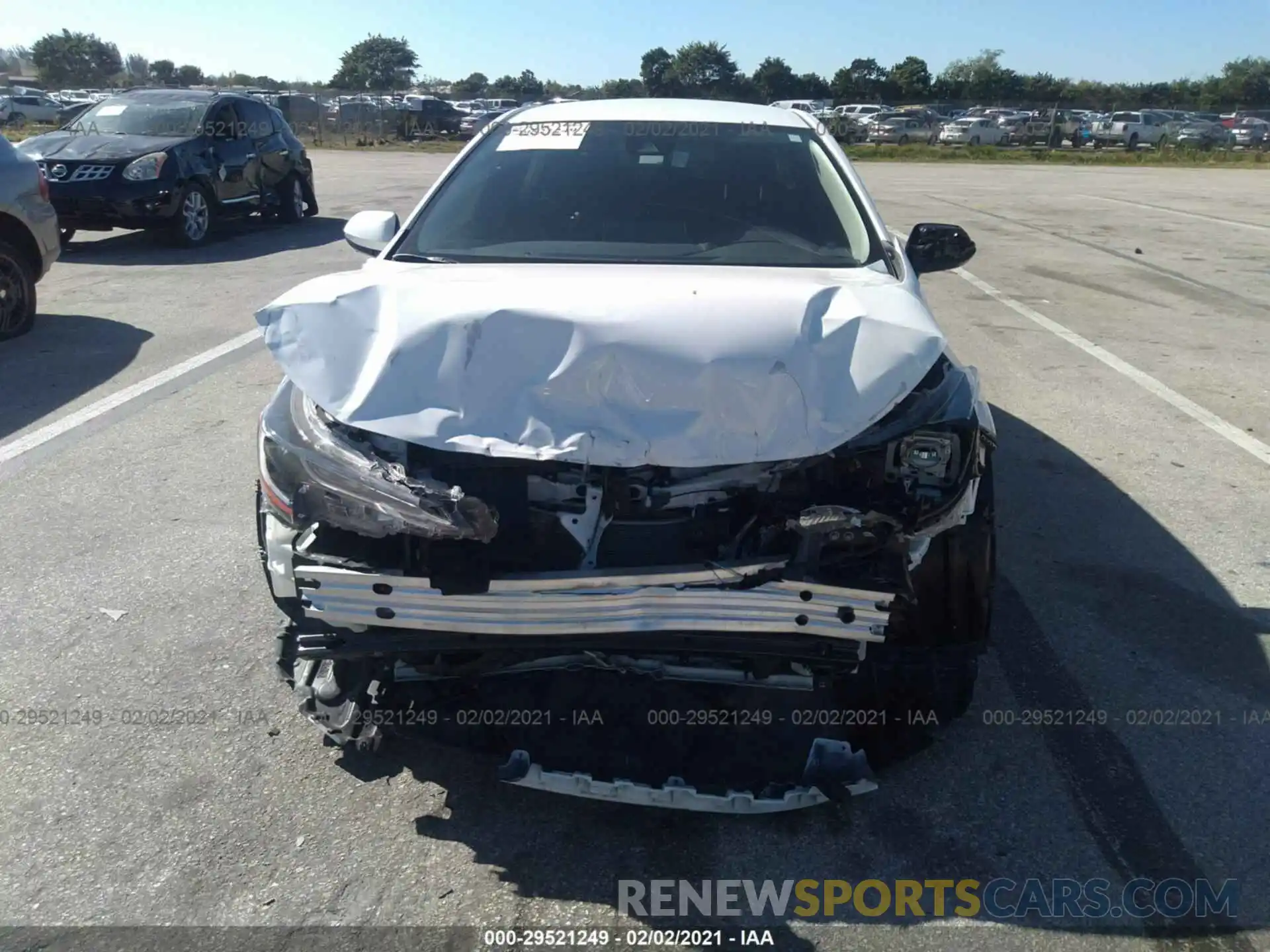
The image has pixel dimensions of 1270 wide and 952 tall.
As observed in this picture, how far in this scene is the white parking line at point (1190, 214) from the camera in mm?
16406

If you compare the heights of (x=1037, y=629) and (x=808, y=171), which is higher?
(x=808, y=171)

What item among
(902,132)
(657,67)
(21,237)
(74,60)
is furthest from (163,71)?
(21,237)

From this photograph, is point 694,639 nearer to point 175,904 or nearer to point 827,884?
point 827,884

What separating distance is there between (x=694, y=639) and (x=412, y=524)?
0.72 m

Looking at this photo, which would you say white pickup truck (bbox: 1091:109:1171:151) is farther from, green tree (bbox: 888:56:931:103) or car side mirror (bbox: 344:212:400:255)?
car side mirror (bbox: 344:212:400:255)

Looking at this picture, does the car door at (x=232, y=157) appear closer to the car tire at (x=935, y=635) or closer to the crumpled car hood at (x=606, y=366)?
the crumpled car hood at (x=606, y=366)

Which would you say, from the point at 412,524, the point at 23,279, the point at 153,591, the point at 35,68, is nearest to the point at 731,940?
the point at 412,524

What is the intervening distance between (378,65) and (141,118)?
3251 inches

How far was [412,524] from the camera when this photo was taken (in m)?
2.42

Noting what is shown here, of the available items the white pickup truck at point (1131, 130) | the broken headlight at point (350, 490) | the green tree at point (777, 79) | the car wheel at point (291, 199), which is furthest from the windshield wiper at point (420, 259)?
the green tree at point (777, 79)

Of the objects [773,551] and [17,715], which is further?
[17,715]

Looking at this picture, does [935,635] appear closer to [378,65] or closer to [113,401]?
[113,401]

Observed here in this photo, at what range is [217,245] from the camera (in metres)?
12.3

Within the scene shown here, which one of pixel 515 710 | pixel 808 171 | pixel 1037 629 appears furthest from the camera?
pixel 808 171
